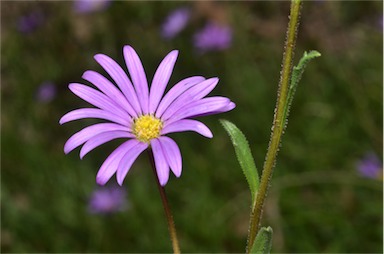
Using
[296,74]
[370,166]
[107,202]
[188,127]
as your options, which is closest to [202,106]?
[188,127]

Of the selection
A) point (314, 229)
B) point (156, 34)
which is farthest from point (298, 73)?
point (156, 34)

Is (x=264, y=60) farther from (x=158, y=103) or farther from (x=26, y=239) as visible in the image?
(x=158, y=103)

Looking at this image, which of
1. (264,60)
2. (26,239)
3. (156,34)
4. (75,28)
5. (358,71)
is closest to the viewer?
(26,239)

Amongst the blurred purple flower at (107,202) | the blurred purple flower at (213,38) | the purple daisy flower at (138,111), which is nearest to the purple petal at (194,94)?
the purple daisy flower at (138,111)

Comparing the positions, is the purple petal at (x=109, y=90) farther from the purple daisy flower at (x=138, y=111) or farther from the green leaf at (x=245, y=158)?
the green leaf at (x=245, y=158)

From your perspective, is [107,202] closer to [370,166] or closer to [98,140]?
[370,166]

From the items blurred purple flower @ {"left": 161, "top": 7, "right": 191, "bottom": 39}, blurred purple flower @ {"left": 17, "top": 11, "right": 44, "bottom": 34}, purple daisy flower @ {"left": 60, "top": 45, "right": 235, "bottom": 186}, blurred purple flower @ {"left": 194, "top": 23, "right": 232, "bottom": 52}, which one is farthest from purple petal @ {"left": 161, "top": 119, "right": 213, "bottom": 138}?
blurred purple flower @ {"left": 17, "top": 11, "right": 44, "bottom": 34}

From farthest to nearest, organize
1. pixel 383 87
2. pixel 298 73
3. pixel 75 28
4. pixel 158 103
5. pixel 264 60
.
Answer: pixel 75 28 < pixel 264 60 < pixel 383 87 < pixel 158 103 < pixel 298 73
